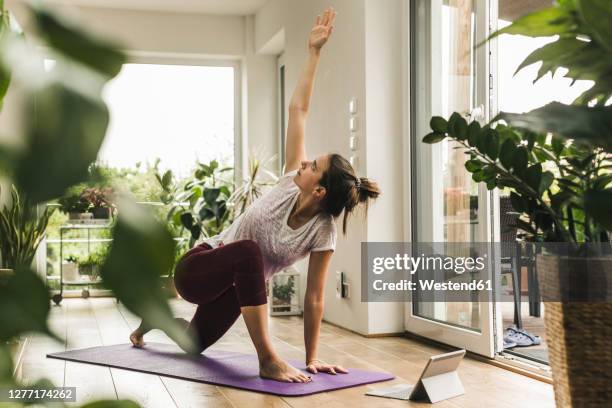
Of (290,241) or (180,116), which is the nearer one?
(290,241)

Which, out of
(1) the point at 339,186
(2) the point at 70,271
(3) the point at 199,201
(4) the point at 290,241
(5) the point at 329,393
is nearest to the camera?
(5) the point at 329,393

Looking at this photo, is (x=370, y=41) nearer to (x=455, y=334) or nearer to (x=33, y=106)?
(x=455, y=334)

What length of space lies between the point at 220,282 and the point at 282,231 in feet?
1.11

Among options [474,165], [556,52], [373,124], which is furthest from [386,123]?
[556,52]

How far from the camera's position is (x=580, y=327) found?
4.63ft

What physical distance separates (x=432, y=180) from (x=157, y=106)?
151 inches

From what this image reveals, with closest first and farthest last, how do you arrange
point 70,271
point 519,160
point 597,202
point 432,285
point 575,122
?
point 597,202 < point 575,122 < point 519,160 < point 432,285 < point 70,271

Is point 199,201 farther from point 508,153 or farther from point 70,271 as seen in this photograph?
point 508,153

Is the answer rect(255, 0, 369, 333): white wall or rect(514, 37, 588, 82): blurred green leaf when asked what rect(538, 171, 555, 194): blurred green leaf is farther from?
rect(255, 0, 369, 333): white wall

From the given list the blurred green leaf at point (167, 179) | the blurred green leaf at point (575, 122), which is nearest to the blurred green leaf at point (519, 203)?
the blurred green leaf at point (575, 122)

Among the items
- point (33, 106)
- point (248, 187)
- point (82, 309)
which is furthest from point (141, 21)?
point (33, 106)

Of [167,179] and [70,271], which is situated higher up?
[167,179]

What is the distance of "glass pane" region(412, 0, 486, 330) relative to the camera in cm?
354

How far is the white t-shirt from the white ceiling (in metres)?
3.74
